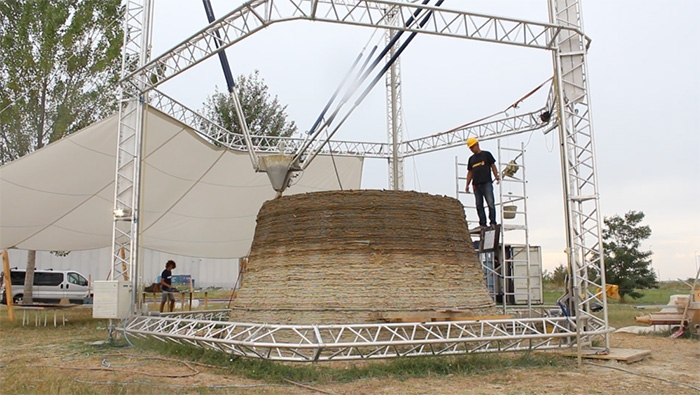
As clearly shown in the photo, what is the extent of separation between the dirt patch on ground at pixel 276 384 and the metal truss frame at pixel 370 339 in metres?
0.41

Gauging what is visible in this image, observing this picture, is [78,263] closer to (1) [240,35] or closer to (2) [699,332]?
(1) [240,35]

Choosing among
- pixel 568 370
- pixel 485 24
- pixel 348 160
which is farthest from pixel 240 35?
pixel 348 160

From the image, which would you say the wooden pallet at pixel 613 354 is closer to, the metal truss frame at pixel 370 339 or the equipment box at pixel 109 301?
the metal truss frame at pixel 370 339

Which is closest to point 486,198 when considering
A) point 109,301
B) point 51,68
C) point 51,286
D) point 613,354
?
point 613,354

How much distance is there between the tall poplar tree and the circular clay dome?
39.8 feet

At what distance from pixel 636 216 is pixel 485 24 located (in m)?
16.7

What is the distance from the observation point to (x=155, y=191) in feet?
49.0

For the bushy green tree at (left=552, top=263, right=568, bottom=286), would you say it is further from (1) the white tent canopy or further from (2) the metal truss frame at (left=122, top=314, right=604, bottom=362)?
(2) the metal truss frame at (left=122, top=314, right=604, bottom=362)

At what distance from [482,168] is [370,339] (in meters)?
5.22

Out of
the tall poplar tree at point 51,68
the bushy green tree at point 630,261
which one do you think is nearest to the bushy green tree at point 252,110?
the tall poplar tree at point 51,68

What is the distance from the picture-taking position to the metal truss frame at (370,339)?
739cm

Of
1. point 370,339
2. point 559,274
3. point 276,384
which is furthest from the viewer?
point 559,274

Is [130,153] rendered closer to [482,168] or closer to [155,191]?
[155,191]

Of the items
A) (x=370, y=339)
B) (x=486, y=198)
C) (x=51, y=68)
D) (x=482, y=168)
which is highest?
(x=51, y=68)
